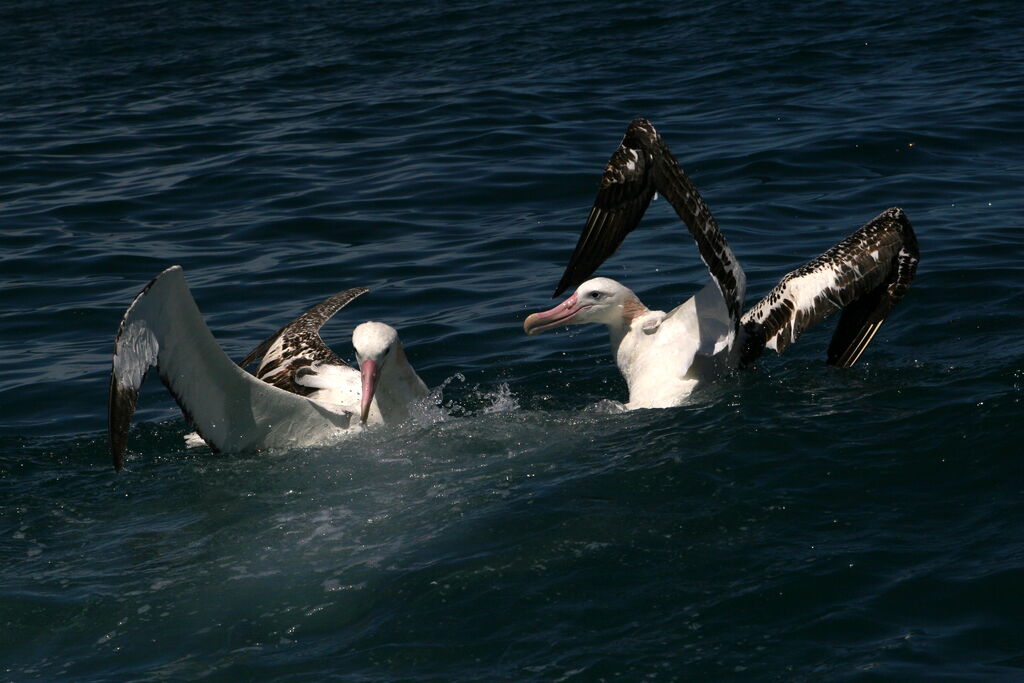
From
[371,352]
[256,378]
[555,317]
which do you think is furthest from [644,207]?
→ [256,378]

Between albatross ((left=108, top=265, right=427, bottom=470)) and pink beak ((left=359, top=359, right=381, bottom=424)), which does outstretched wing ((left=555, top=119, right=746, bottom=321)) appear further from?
albatross ((left=108, top=265, right=427, bottom=470))

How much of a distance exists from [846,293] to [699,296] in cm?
103

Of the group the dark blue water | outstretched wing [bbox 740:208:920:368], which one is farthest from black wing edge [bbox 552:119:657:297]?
outstretched wing [bbox 740:208:920:368]

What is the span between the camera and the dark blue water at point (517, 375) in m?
6.30

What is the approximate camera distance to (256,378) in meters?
8.66

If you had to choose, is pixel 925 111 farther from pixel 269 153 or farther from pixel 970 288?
pixel 269 153

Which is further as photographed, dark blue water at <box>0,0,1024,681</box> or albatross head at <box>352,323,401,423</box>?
albatross head at <box>352,323,401,423</box>

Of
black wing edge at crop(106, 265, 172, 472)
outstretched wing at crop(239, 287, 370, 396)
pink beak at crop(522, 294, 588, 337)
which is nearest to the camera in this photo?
black wing edge at crop(106, 265, 172, 472)

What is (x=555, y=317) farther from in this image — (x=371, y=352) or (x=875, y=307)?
(x=875, y=307)

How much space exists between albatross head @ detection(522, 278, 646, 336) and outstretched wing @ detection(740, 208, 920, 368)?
849mm

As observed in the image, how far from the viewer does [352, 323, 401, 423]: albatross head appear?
920 centimetres

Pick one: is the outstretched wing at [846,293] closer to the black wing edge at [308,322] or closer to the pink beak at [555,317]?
the pink beak at [555,317]

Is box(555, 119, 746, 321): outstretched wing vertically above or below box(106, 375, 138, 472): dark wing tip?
above

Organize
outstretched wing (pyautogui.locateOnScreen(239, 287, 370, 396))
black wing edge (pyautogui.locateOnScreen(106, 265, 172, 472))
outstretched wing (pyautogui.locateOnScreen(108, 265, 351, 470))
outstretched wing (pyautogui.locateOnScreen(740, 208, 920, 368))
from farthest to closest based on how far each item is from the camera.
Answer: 1. outstretched wing (pyautogui.locateOnScreen(239, 287, 370, 396))
2. outstretched wing (pyautogui.locateOnScreen(740, 208, 920, 368))
3. black wing edge (pyautogui.locateOnScreen(106, 265, 172, 472))
4. outstretched wing (pyautogui.locateOnScreen(108, 265, 351, 470))
